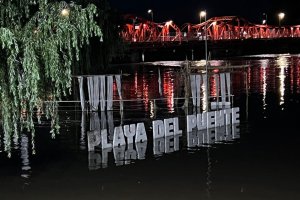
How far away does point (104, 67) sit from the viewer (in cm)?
3709

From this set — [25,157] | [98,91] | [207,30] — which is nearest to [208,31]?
[207,30]

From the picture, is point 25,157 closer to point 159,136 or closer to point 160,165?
point 160,165

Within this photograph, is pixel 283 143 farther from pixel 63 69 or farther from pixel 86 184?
pixel 63 69

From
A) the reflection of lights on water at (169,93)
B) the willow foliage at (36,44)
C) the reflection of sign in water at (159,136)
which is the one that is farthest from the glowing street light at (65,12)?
the reflection of lights on water at (169,93)

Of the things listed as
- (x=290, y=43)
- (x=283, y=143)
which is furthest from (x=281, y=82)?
(x=290, y=43)

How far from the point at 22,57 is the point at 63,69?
88 cm

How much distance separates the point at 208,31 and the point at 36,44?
144292 mm

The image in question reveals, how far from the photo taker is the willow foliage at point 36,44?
10.3 meters

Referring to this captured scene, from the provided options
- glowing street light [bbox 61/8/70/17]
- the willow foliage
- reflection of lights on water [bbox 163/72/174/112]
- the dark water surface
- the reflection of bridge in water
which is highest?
the reflection of bridge in water

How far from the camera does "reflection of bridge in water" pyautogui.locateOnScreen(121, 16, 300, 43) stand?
409 ft

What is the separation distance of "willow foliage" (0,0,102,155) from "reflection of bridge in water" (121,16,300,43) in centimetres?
10589

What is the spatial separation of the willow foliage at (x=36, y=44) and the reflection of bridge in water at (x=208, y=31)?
347 feet

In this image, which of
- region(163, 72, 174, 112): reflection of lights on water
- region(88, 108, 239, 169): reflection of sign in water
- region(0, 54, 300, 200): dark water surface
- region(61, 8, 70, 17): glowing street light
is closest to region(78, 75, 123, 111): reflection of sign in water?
region(0, 54, 300, 200): dark water surface

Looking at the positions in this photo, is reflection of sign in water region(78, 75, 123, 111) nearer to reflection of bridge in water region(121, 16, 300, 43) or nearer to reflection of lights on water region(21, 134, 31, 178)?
reflection of lights on water region(21, 134, 31, 178)
